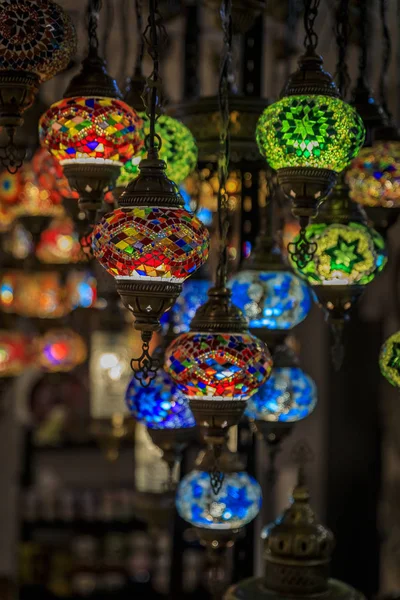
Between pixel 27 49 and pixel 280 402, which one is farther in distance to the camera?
pixel 280 402

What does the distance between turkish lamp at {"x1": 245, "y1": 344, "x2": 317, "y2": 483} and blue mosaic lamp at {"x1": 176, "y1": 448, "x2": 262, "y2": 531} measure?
131mm

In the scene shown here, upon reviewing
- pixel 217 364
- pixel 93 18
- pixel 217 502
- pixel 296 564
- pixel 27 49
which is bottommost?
pixel 296 564

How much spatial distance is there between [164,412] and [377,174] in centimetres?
70

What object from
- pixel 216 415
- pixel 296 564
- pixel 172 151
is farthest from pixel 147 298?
pixel 296 564

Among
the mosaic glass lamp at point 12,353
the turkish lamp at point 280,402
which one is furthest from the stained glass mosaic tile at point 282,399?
the mosaic glass lamp at point 12,353

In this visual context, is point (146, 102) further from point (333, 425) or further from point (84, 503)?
point (84, 503)

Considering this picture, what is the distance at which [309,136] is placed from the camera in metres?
2.14

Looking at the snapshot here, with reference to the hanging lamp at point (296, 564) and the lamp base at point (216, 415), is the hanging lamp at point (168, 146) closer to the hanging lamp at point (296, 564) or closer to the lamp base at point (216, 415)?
the lamp base at point (216, 415)

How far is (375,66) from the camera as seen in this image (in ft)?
17.3

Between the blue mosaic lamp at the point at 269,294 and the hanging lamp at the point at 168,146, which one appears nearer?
the hanging lamp at the point at 168,146

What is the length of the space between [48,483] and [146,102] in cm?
694

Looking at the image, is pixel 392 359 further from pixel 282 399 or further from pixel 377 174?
pixel 377 174

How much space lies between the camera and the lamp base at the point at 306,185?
2.16 metres

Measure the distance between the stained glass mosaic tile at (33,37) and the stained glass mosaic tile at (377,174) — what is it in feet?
2.49
